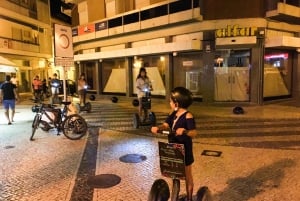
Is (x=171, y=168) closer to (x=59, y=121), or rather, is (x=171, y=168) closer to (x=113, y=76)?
(x=59, y=121)

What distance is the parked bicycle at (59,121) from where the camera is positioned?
27.4 ft

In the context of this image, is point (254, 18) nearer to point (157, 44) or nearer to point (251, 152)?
point (157, 44)

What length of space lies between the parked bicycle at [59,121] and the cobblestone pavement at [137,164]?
0.27m

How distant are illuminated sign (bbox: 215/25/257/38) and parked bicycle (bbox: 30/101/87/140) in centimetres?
865

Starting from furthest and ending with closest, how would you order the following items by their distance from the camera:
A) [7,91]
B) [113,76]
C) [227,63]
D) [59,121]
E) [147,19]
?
[113,76] → [147,19] → [227,63] → [7,91] → [59,121]

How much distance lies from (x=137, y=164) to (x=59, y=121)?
3919 mm

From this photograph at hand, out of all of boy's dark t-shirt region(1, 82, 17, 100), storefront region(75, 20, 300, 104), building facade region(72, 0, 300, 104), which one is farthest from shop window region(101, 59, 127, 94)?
boy's dark t-shirt region(1, 82, 17, 100)

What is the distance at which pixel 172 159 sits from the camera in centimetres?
331

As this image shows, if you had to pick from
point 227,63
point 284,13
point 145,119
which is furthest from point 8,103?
point 284,13

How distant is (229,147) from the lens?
7.01 metres

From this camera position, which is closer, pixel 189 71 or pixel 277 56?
pixel 277 56

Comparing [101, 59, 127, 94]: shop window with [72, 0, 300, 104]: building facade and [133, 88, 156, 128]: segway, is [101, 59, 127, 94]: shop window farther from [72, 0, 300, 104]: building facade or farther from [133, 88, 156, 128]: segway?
[133, 88, 156, 128]: segway

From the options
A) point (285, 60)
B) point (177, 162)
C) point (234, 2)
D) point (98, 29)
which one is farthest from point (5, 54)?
point (177, 162)

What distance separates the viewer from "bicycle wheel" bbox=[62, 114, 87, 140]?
8312 millimetres
